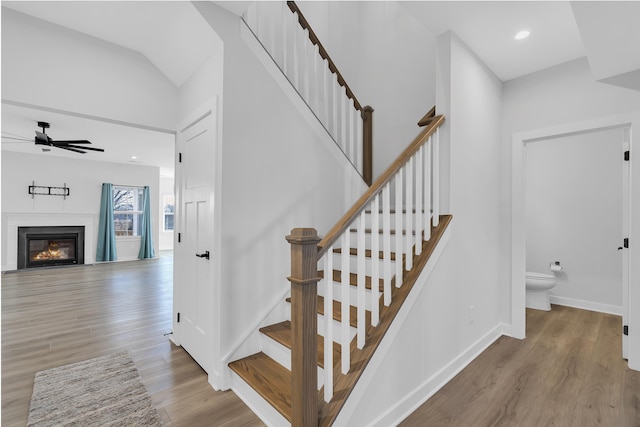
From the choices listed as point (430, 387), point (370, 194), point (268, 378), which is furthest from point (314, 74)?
point (430, 387)

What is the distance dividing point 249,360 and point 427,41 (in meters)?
3.76

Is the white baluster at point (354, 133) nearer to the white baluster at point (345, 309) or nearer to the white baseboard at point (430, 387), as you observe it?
the white baluster at point (345, 309)

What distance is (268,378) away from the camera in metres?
1.99

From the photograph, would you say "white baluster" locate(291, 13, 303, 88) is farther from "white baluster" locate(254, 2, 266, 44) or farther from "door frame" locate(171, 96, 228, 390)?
"door frame" locate(171, 96, 228, 390)

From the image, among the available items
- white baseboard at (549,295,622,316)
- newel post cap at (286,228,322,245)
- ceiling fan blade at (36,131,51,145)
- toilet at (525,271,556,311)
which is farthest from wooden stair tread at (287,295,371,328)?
ceiling fan blade at (36,131,51,145)

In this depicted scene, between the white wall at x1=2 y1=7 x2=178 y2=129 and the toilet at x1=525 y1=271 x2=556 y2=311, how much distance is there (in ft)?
15.1

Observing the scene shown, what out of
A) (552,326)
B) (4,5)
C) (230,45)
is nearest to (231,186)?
(230,45)

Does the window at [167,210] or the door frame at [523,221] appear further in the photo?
the window at [167,210]

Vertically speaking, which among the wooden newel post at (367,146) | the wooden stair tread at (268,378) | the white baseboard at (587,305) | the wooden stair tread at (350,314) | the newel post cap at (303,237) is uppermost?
the wooden newel post at (367,146)

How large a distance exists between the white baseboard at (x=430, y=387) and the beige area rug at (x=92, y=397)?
4.55ft

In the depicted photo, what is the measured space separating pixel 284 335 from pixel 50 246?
7.71 m

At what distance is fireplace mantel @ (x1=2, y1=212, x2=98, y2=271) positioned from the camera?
646cm

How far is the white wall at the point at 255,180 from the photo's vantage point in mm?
2189

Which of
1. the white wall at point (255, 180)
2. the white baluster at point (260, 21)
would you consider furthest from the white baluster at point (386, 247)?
the white baluster at point (260, 21)
